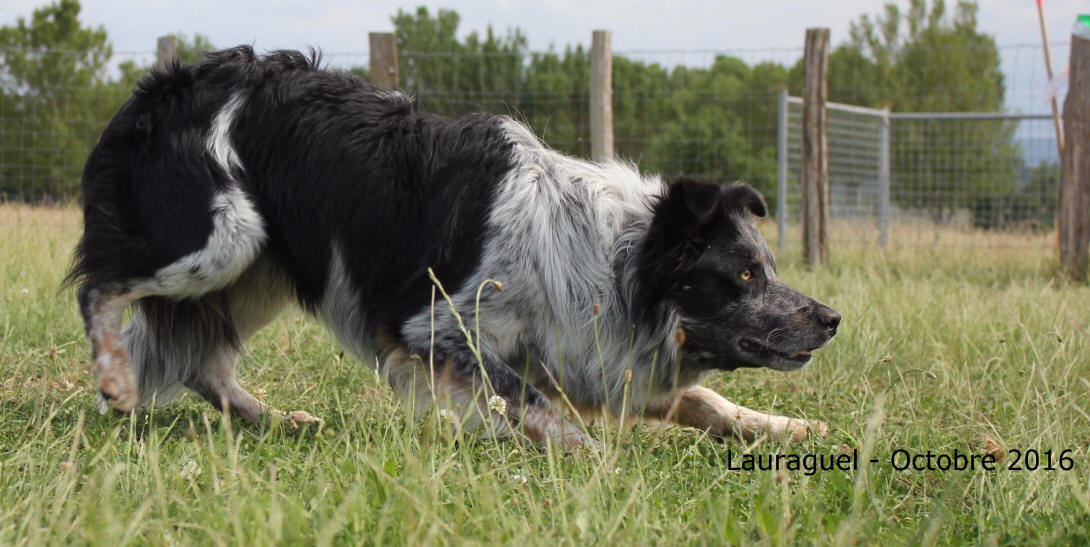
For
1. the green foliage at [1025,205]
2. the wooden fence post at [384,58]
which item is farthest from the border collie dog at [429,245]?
the green foliage at [1025,205]

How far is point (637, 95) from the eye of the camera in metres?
26.8

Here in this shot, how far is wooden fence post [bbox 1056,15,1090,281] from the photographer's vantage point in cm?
792

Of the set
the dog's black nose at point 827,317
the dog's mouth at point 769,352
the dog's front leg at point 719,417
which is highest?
the dog's black nose at point 827,317

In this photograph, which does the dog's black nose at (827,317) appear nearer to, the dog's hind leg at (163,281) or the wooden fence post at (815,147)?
the dog's hind leg at (163,281)

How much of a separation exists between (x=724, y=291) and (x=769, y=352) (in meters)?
0.27

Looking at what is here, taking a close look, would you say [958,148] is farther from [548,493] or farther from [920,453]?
[548,493]

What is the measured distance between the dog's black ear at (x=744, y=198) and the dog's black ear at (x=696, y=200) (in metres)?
0.10

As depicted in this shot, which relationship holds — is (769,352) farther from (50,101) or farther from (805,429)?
(50,101)

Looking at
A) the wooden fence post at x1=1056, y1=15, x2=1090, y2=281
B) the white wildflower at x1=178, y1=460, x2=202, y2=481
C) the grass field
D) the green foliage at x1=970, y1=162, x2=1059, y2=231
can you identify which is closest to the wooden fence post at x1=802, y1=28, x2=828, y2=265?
the wooden fence post at x1=1056, y1=15, x2=1090, y2=281

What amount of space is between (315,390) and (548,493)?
1.88 metres

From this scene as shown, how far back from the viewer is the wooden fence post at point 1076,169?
7.92 m

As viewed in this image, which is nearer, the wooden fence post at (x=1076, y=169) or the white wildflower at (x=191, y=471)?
the white wildflower at (x=191, y=471)

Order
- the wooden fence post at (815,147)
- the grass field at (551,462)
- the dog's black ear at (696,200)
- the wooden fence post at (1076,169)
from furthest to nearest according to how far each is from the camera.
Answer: the wooden fence post at (815,147)
the wooden fence post at (1076,169)
the dog's black ear at (696,200)
the grass field at (551,462)

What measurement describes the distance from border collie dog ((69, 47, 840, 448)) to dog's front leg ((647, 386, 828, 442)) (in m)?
0.01
